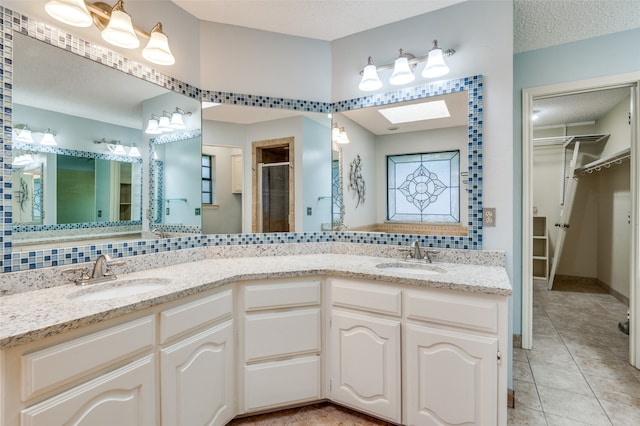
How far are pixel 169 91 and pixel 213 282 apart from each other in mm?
1269

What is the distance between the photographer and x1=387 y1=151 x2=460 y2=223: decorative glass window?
1970mm

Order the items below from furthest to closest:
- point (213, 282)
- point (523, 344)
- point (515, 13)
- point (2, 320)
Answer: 1. point (523, 344)
2. point (515, 13)
3. point (213, 282)
4. point (2, 320)

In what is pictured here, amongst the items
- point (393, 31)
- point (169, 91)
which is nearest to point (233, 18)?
point (169, 91)

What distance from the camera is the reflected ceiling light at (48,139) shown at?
1.40 m

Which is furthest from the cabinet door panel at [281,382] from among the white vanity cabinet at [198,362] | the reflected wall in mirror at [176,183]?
A: the reflected wall in mirror at [176,183]

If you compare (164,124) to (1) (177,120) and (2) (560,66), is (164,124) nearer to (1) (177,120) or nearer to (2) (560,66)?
(1) (177,120)

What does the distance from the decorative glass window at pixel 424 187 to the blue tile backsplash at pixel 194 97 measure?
105 millimetres

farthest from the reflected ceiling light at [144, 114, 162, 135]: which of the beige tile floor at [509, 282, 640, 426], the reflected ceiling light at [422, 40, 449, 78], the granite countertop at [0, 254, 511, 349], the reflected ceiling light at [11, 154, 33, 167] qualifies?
the beige tile floor at [509, 282, 640, 426]

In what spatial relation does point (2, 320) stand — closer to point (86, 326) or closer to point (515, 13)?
point (86, 326)

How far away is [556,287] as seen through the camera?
14.4ft

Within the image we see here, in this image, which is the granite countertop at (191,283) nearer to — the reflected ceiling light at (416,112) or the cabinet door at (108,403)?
the cabinet door at (108,403)

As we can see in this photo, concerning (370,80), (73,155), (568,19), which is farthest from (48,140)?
(568,19)

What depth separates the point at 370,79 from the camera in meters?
2.11

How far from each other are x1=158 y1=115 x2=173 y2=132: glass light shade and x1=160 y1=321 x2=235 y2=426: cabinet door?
1244 mm
